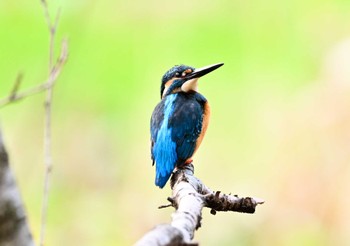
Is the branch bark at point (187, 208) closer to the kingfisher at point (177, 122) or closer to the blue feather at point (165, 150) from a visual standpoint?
the blue feather at point (165, 150)

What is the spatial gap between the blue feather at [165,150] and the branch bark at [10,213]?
1762 mm

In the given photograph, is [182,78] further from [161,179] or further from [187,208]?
[187,208]

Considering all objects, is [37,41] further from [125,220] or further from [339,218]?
[339,218]

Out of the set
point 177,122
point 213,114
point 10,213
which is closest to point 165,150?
point 177,122

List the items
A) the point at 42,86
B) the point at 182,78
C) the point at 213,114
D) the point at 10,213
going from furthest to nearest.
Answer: the point at 213,114
the point at 182,78
the point at 42,86
the point at 10,213

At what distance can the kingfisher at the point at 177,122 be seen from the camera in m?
3.31

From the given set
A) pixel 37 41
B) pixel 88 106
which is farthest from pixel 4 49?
pixel 88 106

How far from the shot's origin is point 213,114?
6531 mm

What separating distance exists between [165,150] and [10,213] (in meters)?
1.99

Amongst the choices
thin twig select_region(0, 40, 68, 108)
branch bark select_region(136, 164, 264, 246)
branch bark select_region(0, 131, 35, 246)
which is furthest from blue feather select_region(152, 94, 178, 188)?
branch bark select_region(0, 131, 35, 246)

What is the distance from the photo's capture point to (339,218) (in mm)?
5332

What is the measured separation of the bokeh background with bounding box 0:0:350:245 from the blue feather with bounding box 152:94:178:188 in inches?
71.9

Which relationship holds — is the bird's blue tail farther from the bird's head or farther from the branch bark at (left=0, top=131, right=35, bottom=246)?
the branch bark at (left=0, top=131, right=35, bottom=246)

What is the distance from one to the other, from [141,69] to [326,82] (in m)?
1.79
